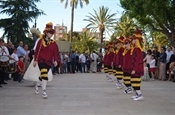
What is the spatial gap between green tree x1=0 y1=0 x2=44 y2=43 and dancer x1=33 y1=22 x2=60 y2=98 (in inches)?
955

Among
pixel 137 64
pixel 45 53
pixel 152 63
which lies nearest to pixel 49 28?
pixel 45 53

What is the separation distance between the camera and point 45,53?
10445 millimetres

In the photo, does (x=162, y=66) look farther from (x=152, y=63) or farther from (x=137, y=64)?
(x=137, y=64)

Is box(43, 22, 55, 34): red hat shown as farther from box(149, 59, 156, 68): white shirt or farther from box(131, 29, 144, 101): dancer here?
box(149, 59, 156, 68): white shirt

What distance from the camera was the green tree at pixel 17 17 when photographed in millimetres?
34438

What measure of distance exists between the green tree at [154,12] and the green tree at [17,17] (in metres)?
12.7

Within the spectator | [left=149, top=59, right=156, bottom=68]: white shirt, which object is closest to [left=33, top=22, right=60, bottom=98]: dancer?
the spectator

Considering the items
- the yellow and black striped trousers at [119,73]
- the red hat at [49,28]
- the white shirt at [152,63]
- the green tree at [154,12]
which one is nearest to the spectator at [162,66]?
the white shirt at [152,63]

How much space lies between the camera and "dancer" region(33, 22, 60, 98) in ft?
33.9

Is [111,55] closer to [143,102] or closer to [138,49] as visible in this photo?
[138,49]

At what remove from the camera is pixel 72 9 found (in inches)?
2015

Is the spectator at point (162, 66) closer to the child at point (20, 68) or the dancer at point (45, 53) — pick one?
the child at point (20, 68)

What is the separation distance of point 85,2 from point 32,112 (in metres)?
48.8

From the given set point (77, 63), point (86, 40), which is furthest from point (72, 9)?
point (77, 63)
